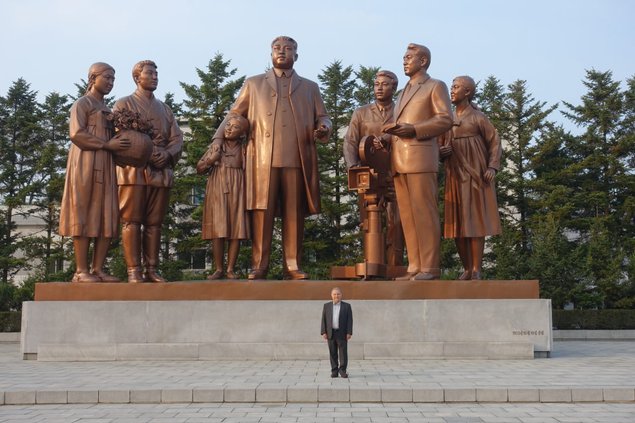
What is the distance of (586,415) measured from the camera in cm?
639

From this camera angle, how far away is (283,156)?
11.2 meters

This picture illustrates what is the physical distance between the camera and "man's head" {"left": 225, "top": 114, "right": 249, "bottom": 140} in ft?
37.7

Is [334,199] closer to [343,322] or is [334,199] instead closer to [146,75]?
[146,75]

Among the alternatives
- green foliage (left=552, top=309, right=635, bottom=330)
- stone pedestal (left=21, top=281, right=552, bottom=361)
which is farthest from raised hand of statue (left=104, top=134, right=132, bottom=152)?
green foliage (left=552, top=309, right=635, bottom=330)

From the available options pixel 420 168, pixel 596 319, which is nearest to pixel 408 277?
pixel 420 168

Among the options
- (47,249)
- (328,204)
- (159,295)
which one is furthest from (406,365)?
(47,249)

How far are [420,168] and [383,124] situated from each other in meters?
1.82

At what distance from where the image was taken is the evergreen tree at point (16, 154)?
28500 millimetres

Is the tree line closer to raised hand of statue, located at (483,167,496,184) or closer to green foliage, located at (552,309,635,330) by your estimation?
green foliage, located at (552,309,635,330)

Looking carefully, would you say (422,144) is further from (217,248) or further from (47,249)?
(47,249)

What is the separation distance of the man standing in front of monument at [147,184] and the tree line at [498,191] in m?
11.5

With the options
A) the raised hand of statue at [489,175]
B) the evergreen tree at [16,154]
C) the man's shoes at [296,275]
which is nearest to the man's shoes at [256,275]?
the man's shoes at [296,275]

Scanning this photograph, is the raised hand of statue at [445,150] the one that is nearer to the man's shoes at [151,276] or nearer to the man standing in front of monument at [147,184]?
the man standing in front of monument at [147,184]

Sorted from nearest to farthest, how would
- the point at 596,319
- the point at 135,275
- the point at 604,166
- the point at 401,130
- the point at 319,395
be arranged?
the point at 319,395, the point at 401,130, the point at 135,275, the point at 596,319, the point at 604,166
